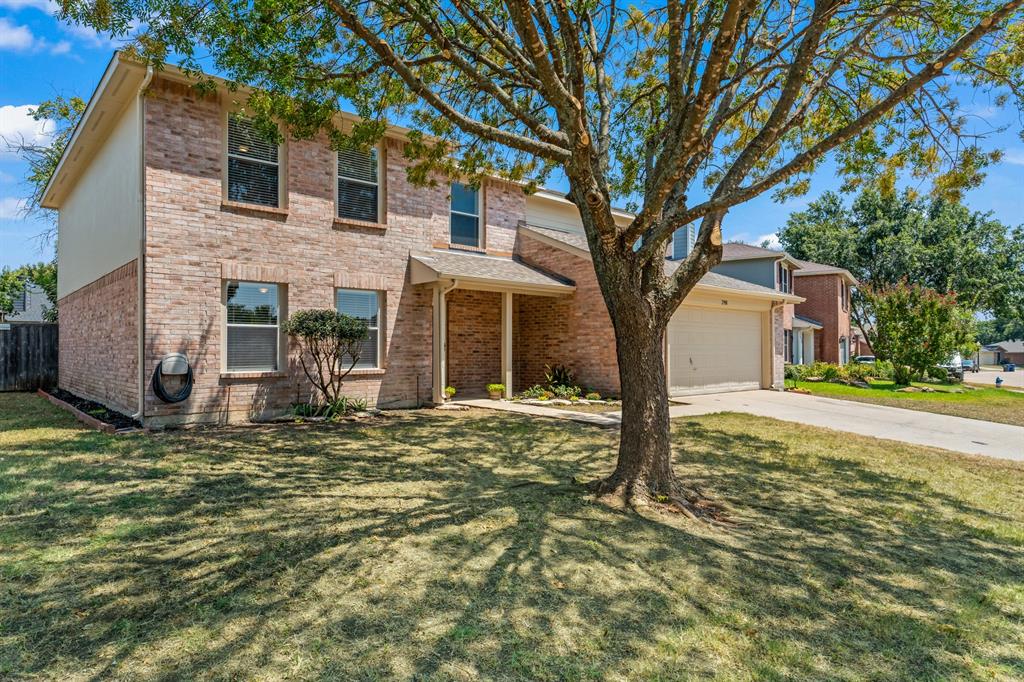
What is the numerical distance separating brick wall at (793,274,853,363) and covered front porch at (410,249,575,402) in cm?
2157

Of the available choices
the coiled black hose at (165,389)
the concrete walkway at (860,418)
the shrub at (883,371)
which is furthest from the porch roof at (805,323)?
the coiled black hose at (165,389)

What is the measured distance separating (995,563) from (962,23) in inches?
238

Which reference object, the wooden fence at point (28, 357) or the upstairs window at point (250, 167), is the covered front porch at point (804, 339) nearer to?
the upstairs window at point (250, 167)

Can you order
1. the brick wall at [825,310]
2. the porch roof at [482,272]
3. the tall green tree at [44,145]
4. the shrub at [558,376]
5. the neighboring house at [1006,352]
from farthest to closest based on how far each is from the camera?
the neighboring house at [1006,352] → the brick wall at [825,310] → the tall green tree at [44,145] → the shrub at [558,376] → the porch roof at [482,272]

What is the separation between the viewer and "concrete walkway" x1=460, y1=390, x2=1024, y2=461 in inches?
360

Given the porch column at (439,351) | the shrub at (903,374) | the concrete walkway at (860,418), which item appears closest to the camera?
the concrete walkway at (860,418)

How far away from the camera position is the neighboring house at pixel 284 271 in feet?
30.1

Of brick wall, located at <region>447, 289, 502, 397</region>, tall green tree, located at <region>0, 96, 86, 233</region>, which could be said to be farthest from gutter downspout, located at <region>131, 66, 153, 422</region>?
tall green tree, located at <region>0, 96, 86, 233</region>

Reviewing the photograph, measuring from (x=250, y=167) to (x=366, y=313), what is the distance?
3.58 meters

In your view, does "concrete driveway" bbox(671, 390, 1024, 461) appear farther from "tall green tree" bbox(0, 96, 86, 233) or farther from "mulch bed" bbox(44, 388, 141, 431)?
"tall green tree" bbox(0, 96, 86, 233)

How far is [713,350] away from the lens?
628 inches

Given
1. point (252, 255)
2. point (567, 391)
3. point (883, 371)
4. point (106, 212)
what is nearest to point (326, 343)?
point (252, 255)

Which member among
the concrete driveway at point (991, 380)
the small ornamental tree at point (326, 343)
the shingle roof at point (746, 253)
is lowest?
the concrete driveway at point (991, 380)

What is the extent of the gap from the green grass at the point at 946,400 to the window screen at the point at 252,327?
1542cm
